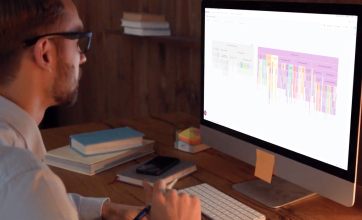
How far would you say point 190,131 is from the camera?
1.70 metres

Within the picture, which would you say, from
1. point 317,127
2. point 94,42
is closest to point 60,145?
point 317,127

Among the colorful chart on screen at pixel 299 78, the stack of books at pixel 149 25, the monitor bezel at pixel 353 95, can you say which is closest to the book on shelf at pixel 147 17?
the stack of books at pixel 149 25

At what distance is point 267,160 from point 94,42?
2241mm

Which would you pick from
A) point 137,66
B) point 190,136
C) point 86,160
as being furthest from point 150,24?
point 86,160

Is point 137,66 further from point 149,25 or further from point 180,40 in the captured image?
point 180,40

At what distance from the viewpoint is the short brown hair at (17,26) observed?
3.23 ft

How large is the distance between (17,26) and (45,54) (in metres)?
0.08

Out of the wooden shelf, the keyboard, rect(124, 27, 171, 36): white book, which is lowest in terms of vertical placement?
the keyboard

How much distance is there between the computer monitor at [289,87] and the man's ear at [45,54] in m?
0.53

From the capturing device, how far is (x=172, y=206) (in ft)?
3.40

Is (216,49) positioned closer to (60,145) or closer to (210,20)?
(210,20)

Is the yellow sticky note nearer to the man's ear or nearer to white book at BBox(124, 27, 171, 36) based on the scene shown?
the man's ear

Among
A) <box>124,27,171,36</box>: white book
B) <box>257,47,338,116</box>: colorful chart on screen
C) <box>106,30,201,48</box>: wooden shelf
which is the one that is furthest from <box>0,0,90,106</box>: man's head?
<box>124,27,171,36</box>: white book

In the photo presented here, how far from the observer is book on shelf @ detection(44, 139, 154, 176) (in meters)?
1.49
